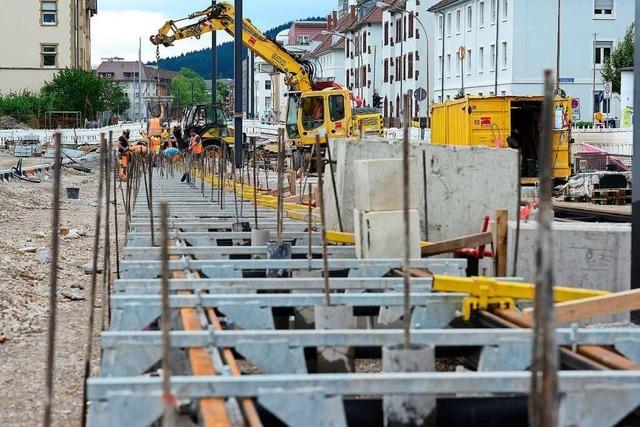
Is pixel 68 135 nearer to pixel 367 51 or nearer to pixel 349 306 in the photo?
pixel 367 51

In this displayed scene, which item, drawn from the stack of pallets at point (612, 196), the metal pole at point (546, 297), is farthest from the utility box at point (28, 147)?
the metal pole at point (546, 297)

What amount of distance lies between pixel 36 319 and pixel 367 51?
91.3 meters

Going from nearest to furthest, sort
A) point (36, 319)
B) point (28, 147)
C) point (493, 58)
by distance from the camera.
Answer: point (36, 319)
point (28, 147)
point (493, 58)

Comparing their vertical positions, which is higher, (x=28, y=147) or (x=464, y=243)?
(x=28, y=147)

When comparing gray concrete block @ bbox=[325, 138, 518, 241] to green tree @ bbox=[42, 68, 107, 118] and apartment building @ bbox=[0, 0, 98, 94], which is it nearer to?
green tree @ bbox=[42, 68, 107, 118]

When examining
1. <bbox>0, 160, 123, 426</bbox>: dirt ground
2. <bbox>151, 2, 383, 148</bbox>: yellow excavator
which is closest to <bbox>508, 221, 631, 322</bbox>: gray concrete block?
<bbox>0, 160, 123, 426</bbox>: dirt ground

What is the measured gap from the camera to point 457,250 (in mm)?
11062

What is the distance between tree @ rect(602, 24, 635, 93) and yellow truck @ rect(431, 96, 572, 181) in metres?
29.0

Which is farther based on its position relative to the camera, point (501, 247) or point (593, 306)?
point (501, 247)

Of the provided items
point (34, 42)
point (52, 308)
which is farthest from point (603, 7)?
point (52, 308)

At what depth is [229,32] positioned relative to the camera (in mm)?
38938

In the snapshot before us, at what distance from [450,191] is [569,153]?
1671cm

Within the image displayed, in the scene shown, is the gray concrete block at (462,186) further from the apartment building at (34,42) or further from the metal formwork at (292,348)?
the apartment building at (34,42)

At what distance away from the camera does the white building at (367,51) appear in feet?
325
